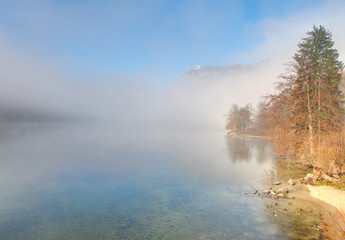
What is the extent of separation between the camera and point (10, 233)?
14.2 m

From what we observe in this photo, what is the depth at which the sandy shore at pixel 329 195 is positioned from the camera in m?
16.9

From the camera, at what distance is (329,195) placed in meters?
18.6

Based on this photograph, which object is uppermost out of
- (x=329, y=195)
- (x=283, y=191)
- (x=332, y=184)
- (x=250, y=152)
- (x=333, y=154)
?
(x=333, y=154)

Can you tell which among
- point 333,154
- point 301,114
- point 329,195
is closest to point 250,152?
point 301,114

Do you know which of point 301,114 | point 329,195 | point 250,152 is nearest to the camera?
point 329,195

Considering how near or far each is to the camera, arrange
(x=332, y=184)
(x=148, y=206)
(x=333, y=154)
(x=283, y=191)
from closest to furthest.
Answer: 1. (x=148, y=206)
2. (x=332, y=184)
3. (x=283, y=191)
4. (x=333, y=154)

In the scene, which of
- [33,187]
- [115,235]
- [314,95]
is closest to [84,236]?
[115,235]

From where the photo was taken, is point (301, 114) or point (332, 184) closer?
point (332, 184)

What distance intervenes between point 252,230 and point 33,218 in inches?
595

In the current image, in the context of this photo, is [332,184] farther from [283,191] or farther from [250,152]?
[250,152]

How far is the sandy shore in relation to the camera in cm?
1694

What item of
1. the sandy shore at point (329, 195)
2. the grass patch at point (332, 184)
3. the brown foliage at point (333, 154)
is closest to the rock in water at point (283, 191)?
the sandy shore at point (329, 195)

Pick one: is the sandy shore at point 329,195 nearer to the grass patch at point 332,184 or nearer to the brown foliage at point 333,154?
the grass patch at point 332,184

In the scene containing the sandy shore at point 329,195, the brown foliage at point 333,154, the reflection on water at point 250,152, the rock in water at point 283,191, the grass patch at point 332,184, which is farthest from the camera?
the reflection on water at point 250,152
